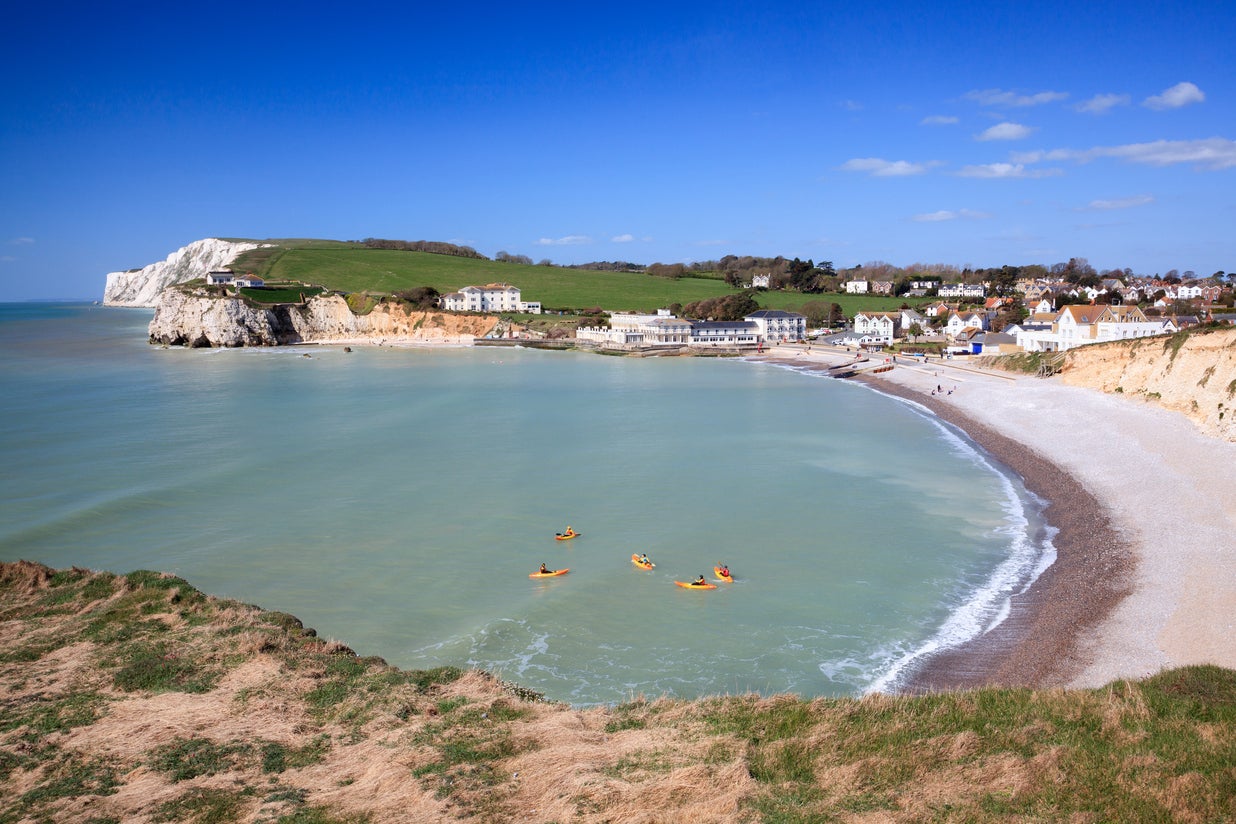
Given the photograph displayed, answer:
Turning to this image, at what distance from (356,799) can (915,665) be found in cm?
932

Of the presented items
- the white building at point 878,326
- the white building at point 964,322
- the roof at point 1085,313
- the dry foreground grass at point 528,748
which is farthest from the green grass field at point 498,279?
the dry foreground grass at point 528,748

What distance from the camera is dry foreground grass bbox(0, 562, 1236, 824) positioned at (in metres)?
6.93

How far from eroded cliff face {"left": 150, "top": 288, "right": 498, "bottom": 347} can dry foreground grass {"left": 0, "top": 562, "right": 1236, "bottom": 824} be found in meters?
79.3

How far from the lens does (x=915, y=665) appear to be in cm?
1261

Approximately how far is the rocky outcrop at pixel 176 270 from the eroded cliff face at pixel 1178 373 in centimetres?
13009

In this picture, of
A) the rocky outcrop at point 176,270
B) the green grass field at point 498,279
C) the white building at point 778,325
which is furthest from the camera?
the rocky outcrop at point 176,270

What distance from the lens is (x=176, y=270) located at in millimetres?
163375

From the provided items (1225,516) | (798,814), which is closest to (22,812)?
(798,814)

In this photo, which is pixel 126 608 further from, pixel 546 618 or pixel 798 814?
pixel 798 814

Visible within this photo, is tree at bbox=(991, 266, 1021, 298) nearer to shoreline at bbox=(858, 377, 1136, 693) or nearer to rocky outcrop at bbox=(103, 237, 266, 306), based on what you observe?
shoreline at bbox=(858, 377, 1136, 693)

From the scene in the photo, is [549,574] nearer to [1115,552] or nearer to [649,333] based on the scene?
[1115,552]

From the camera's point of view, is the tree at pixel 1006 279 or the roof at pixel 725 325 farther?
the tree at pixel 1006 279

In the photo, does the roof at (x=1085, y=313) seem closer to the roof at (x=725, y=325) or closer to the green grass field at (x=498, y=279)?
the roof at (x=725, y=325)

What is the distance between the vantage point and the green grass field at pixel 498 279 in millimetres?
104750
